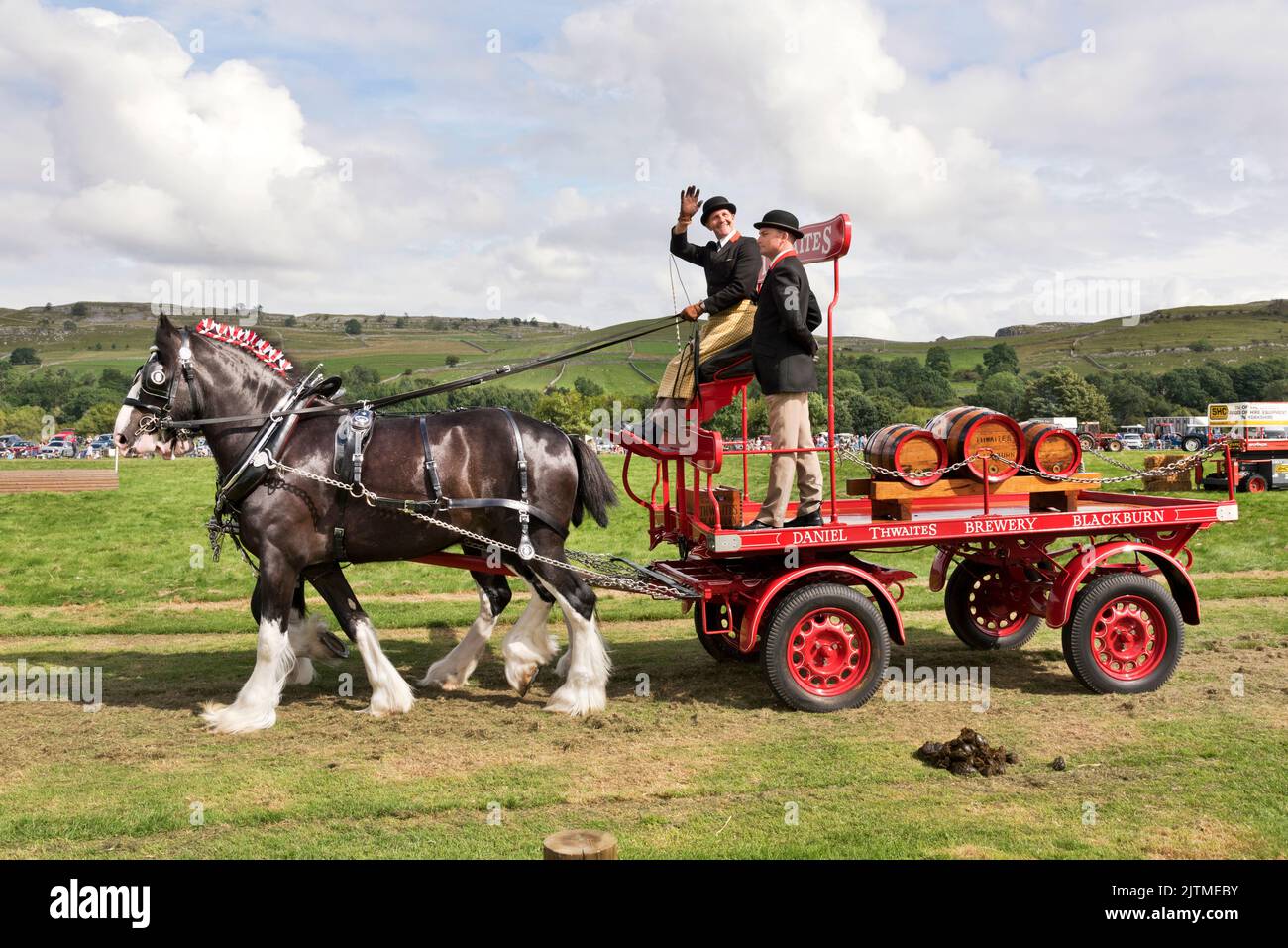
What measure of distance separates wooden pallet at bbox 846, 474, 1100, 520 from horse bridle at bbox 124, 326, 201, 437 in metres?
5.32

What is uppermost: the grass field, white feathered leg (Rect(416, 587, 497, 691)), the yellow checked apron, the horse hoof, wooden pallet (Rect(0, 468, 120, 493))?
the yellow checked apron

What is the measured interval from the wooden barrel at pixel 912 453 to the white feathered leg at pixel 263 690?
4823mm

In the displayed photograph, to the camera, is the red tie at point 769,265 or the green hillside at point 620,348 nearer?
the red tie at point 769,265

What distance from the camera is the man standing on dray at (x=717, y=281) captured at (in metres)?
7.62

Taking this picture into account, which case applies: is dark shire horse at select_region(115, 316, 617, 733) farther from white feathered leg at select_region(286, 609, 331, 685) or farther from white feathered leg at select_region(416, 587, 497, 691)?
white feathered leg at select_region(286, 609, 331, 685)

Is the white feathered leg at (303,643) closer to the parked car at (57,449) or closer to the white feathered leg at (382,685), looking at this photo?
the white feathered leg at (382,685)

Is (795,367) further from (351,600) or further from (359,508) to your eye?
(351,600)

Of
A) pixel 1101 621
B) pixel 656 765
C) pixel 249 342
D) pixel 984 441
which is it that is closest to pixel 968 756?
pixel 656 765

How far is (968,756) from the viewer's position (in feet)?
20.2

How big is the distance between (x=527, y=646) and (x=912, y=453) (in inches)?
137

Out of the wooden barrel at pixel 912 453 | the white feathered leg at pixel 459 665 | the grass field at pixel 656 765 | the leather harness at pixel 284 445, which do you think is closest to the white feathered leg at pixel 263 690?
the grass field at pixel 656 765

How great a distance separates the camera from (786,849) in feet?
15.9

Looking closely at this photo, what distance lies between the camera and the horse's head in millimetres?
7387

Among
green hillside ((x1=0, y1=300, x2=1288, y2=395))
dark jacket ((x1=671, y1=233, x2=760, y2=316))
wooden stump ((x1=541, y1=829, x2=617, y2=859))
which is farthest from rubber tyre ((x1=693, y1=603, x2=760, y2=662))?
green hillside ((x1=0, y1=300, x2=1288, y2=395))
